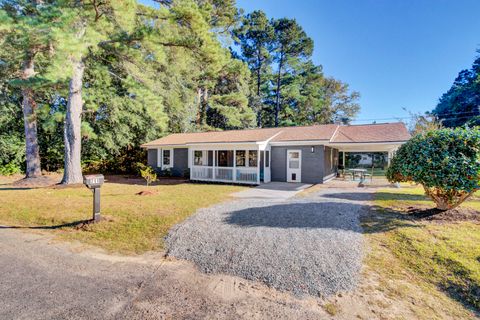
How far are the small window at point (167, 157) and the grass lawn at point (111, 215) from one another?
8377 millimetres

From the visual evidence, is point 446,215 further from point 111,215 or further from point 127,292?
point 111,215

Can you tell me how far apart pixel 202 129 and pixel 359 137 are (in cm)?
1647

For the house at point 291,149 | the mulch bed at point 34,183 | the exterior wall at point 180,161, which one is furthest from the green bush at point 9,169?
the house at point 291,149

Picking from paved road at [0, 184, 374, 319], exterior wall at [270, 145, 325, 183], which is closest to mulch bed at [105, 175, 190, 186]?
exterior wall at [270, 145, 325, 183]

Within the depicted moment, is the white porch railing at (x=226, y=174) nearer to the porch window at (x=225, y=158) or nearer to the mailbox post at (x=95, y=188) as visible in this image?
the porch window at (x=225, y=158)

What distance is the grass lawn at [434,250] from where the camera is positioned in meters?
3.51

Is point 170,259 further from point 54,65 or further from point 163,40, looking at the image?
point 163,40

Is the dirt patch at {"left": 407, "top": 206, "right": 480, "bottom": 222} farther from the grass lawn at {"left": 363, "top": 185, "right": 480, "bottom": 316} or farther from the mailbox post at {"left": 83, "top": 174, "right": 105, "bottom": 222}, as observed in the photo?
the mailbox post at {"left": 83, "top": 174, "right": 105, "bottom": 222}

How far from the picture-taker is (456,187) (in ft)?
18.6

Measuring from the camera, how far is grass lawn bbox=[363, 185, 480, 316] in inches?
138

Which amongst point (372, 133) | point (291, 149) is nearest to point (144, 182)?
point (291, 149)

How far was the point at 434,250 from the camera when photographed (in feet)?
14.5

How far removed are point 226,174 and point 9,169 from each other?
49.9ft

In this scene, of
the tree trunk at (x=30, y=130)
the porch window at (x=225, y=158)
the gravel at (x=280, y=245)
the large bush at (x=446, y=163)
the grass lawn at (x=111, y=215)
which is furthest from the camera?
the porch window at (x=225, y=158)
